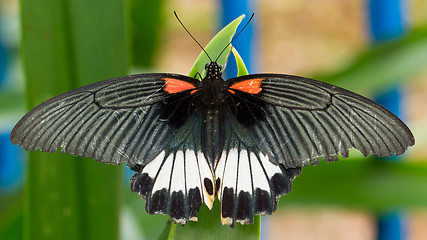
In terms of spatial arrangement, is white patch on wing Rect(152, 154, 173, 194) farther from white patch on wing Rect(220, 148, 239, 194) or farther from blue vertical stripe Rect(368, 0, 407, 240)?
blue vertical stripe Rect(368, 0, 407, 240)

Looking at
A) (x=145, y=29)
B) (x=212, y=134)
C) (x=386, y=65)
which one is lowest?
(x=212, y=134)

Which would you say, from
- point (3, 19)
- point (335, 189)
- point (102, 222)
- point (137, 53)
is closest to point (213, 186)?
point (102, 222)

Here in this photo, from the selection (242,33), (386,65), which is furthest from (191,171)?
(386,65)

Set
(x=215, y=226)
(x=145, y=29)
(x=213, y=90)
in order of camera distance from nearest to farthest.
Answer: (x=215, y=226) < (x=213, y=90) < (x=145, y=29)

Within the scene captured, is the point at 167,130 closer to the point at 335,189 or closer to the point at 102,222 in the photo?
the point at 102,222

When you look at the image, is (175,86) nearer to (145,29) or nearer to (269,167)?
(269,167)

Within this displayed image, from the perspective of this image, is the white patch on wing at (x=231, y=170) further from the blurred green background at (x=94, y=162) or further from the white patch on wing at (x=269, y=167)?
the blurred green background at (x=94, y=162)
